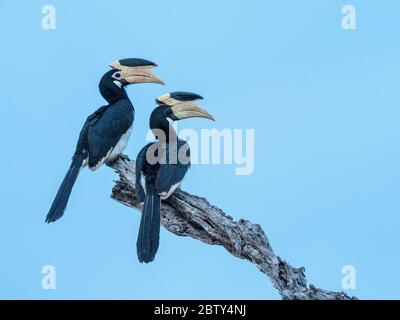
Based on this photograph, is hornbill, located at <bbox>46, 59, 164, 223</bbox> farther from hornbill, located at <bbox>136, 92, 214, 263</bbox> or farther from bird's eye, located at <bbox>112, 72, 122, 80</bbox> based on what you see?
hornbill, located at <bbox>136, 92, 214, 263</bbox>

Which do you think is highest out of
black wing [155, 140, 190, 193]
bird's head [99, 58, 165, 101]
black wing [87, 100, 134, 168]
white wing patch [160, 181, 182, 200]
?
bird's head [99, 58, 165, 101]

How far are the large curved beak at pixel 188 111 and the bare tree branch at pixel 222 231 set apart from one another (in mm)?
1156

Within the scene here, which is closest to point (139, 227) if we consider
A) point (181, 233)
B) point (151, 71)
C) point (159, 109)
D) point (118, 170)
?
point (181, 233)

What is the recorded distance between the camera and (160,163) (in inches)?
374

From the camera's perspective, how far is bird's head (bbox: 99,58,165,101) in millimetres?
11422

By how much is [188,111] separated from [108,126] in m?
1.03

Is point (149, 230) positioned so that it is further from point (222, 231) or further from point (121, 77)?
point (121, 77)

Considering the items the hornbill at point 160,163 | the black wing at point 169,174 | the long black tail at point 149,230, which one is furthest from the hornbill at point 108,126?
the long black tail at point 149,230

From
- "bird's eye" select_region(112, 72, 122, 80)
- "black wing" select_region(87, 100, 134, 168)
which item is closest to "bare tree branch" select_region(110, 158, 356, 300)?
"black wing" select_region(87, 100, 134, 168)

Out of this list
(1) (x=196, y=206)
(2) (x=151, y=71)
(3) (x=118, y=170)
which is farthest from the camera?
(2) (x=151, y=71)

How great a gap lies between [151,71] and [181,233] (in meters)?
2.73

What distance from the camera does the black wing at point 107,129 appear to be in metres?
10.4
